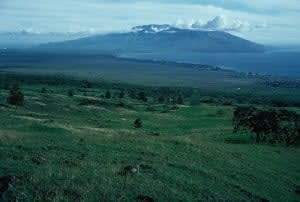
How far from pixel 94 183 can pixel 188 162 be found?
32.5 feet

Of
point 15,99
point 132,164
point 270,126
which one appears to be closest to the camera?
point 132,164

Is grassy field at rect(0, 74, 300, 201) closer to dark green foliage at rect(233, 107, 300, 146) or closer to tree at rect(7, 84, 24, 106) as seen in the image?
dark green foliage at rect(233, 107, 300, 146)

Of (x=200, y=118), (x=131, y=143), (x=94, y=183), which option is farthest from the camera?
(x=200, y=118)

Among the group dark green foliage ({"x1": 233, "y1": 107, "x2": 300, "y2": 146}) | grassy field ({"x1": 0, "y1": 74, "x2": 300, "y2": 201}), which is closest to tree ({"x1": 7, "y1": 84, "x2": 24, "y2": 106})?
grassy field ({"x1": 0, "y1": 74, "x2": 300, "y2": 201})

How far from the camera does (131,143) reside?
96.3 ft

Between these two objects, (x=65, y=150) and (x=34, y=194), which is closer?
(x=34, y=194)

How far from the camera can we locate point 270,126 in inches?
1796

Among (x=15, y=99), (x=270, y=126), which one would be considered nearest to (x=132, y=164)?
(x=270, y=126)

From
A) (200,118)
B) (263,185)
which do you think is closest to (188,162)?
(263,185)

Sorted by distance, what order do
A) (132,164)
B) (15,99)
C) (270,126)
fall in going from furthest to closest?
(15,99)
(270,126)
(132,164)

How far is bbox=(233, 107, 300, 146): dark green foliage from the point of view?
45188mm

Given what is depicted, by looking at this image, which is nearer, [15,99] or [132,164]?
[132,164]

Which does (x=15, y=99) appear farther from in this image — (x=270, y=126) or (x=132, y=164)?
(x=132, y=164)

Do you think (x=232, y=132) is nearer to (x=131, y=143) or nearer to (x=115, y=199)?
(x=131, y=143)
